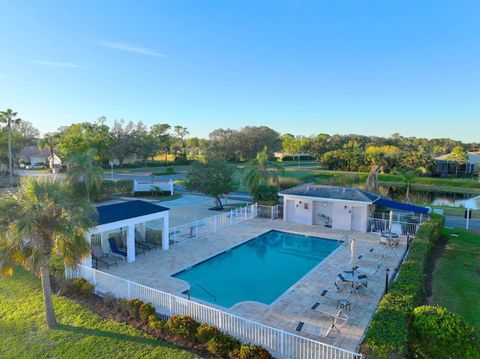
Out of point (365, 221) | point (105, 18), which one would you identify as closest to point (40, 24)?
point (105, 18)

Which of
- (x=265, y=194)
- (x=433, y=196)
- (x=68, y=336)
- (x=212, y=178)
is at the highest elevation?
(x=212, y=178)

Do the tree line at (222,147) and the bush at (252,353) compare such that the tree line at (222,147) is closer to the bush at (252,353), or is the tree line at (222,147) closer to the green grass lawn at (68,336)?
the green grass lawn at (68,336)

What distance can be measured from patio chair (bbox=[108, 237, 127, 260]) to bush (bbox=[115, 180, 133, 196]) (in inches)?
772

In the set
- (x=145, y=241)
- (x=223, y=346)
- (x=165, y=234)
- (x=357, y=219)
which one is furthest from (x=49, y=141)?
(x=223, y=346)

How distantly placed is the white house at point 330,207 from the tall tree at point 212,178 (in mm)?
5479

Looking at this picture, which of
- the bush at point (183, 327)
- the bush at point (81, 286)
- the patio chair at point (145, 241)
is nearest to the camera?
the bush at point (183, 327)

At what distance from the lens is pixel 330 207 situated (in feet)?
68.0

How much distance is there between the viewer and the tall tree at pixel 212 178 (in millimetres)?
25047

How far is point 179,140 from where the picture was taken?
102 metres

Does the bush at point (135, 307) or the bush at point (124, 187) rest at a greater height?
the bush at point (124, 187)

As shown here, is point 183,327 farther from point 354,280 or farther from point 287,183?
point 287,183

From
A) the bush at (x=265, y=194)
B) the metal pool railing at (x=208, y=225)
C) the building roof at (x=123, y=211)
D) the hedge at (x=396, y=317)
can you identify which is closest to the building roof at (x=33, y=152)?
the bush at (x=265, y=194)

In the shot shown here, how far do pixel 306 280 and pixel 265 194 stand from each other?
1199 centimetres

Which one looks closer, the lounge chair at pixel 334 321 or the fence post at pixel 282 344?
the fence post at pixel 282 344
